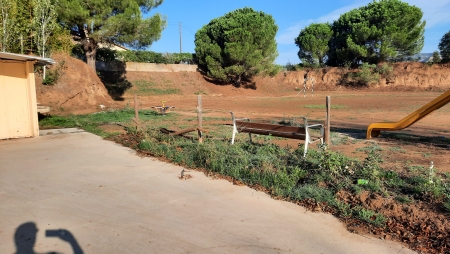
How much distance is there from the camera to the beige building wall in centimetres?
976

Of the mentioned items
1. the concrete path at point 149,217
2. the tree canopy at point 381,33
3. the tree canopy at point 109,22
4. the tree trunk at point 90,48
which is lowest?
the concrete path at point 149,217

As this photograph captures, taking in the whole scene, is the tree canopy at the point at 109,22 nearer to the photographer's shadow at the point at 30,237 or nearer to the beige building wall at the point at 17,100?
the beige building wall at the point at 17,100

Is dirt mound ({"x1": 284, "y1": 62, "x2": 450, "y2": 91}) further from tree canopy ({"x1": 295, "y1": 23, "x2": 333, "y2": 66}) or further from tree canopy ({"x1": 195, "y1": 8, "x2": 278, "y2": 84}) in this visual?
tree canopy ({"x1": 195, "y1": 8, "x2": 278, "y2": 84})

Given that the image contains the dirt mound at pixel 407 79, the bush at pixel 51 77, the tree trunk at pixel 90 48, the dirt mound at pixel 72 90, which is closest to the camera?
the dirt mound at pixel 72 90

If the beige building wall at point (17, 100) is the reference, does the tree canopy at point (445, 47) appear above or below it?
above

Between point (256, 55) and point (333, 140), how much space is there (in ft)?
108

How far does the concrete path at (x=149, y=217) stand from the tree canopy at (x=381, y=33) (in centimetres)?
4672

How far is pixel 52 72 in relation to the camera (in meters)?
20.2

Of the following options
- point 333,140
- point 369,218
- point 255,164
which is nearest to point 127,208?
point 255,164

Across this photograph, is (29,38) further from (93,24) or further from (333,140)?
(333,140)

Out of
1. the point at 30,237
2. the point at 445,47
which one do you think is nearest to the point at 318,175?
the point at 30,237

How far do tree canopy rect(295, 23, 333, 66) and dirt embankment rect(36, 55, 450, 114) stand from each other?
9.36 ft

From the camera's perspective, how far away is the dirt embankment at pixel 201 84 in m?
19.9

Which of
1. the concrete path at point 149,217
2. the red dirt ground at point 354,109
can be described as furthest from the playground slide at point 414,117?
the concrete path at point 149,217
